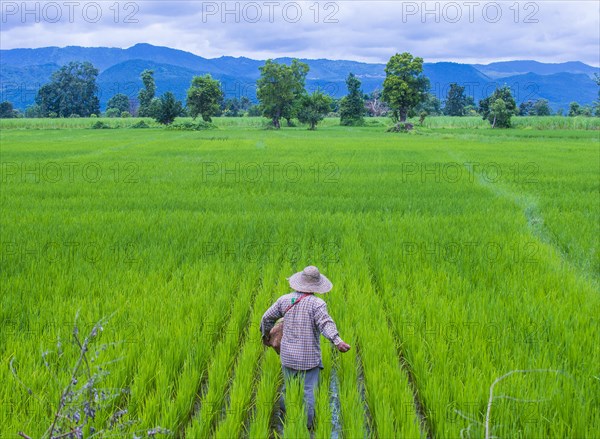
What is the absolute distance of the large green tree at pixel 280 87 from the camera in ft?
143

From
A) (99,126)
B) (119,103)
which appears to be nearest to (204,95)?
(99,126)

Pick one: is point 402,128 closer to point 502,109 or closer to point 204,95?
point 502,109

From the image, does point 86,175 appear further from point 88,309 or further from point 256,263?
point 88,309

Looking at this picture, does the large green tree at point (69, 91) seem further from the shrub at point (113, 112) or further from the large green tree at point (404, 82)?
the large green tree at point (404, 82)

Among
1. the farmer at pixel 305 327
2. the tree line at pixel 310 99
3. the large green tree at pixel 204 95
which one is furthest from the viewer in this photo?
the large green tree at pixel 204 95

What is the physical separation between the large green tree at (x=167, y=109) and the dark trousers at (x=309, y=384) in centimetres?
4531

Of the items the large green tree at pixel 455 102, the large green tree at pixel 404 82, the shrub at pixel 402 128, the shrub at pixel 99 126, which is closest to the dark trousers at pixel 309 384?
the shrub at pixel 402 128

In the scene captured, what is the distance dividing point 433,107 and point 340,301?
239ft

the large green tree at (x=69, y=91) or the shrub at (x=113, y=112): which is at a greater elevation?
the large green tree at (x=69, y=91)

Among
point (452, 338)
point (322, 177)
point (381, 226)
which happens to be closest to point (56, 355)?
point (452, 338)

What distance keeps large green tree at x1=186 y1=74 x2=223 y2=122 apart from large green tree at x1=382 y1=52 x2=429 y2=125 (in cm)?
1538

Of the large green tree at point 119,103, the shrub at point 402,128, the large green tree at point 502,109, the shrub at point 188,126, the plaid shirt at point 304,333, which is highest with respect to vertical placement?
the large green tree at point 119,103

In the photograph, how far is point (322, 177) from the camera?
458 inches

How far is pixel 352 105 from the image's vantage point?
49.9 m
